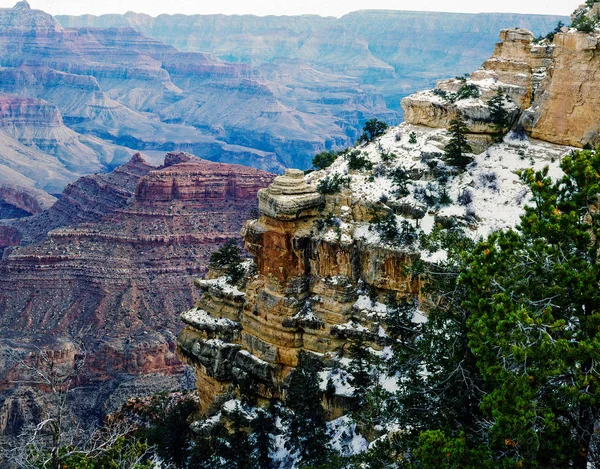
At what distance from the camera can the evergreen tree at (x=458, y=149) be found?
34812mm

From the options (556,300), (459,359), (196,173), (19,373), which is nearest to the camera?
(556,300)

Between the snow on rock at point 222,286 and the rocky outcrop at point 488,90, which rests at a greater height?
the rocky outcrop at point 488,90

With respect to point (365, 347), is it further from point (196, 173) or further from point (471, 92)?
point (196, 173)

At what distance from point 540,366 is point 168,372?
176 feet

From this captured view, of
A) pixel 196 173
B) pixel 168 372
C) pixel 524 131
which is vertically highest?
pixel 524 131

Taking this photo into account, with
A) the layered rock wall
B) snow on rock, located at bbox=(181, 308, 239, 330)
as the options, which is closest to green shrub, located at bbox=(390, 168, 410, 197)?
the layered rock wall

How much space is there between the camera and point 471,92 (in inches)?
1471

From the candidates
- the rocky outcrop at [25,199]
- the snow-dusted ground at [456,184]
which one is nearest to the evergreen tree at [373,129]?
the snow-dusted ground at [456,184]

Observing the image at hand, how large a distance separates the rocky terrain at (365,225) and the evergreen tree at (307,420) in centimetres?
101

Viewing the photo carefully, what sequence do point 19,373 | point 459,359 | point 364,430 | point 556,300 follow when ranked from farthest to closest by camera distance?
point 19,373 → point 364,430 → point 459,359 → point 556,300

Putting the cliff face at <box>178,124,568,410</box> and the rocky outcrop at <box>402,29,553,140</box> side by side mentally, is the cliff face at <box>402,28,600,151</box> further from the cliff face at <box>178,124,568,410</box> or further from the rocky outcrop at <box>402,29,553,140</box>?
the cliff face at <box>178,124,568,410</box>

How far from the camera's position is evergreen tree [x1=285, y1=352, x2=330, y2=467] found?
97.5ft

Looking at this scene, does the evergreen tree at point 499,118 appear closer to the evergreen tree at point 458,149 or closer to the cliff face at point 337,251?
the cliff face at point 337,251

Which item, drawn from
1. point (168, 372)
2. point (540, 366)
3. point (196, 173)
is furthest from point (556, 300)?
point (196, 173)
